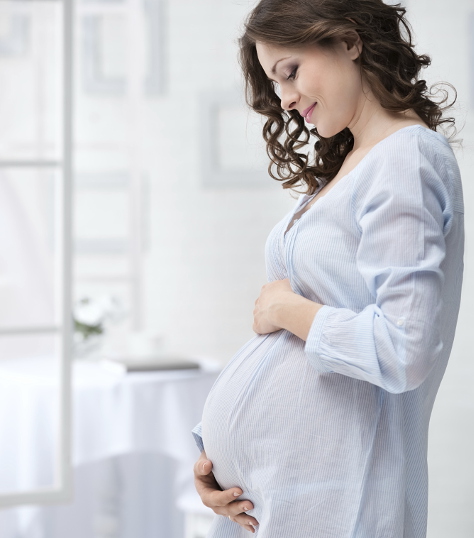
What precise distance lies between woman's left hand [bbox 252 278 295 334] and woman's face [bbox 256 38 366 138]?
26 cm

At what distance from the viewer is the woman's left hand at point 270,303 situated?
1.12 meters

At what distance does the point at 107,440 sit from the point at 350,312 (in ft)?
6.59

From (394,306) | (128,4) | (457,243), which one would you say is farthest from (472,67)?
(128,4)

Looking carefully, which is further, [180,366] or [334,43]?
[180,366]

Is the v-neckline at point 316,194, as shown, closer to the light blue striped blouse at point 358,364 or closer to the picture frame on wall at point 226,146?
the light blue striped blouse at point 358,364

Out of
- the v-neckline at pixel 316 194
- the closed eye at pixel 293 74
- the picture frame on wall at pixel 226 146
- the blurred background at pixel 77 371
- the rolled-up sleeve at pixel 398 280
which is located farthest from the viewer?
the picture frame on wall at pixel 226 146

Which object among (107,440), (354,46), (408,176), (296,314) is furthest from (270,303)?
(107,440)

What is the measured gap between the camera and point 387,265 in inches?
37.9

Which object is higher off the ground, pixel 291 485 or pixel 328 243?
pixel 328 243

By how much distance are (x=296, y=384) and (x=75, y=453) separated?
1.93 metres

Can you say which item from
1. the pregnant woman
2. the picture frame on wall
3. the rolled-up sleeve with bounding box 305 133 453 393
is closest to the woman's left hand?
the pregnant woman

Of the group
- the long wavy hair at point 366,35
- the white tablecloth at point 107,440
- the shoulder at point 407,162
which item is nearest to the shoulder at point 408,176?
the shoulder at point 407,162

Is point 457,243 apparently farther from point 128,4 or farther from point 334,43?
point 128,4

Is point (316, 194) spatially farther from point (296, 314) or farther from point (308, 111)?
point (296, 314)
